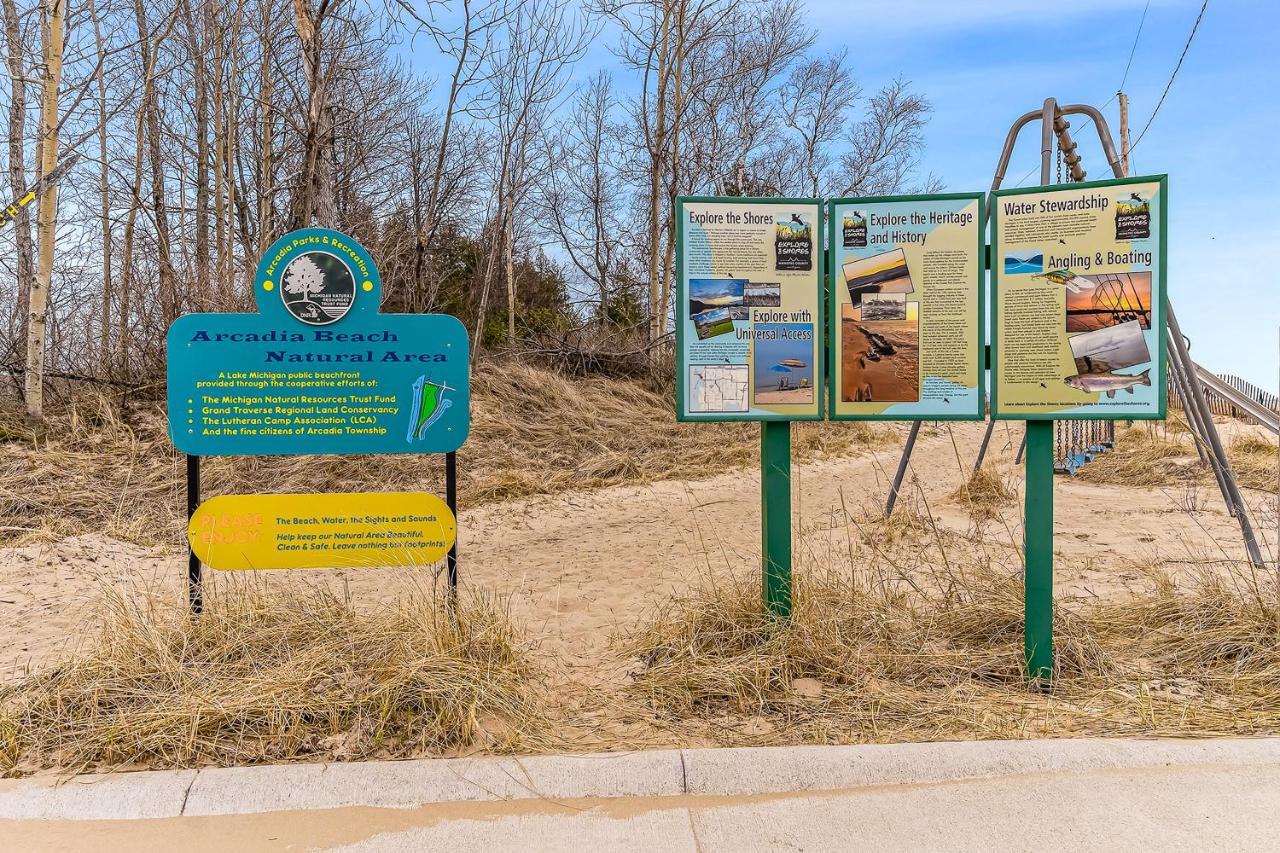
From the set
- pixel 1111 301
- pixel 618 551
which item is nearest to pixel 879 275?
pixel 1111 301

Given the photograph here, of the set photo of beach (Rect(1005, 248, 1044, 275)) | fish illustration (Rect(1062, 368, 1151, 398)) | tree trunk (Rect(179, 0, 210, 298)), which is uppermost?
tree trunk (Rect(179, 0, 210, 298))

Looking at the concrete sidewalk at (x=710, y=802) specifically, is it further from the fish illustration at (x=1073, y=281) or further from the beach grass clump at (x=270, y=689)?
the fish illustration at (x=1073, y=281)

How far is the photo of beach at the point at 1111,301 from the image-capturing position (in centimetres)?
405

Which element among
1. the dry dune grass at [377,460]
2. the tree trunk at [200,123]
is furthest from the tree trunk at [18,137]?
the tree trunk at [200,123]

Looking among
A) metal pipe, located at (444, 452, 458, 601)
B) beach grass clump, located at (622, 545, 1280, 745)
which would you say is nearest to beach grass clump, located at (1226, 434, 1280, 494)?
beach grass clump, located at (622, 545, 1280, 745)

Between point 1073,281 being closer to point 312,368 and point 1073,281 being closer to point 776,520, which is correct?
point 776,520

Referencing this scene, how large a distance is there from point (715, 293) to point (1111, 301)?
1869mm

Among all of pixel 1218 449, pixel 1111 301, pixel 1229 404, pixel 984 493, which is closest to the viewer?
pixel 1111 301

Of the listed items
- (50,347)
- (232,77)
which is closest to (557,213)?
(232,77)

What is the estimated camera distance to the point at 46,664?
443 cm

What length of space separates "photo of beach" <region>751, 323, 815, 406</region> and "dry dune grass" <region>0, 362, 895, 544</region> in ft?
20.7

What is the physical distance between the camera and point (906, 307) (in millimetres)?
4238

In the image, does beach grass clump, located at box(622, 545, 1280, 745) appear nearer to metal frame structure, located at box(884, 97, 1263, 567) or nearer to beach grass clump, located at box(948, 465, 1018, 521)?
metal frame structure, located at box(884, 97, 1263, 567)

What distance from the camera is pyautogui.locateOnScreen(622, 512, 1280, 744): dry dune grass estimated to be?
369 centimetres
